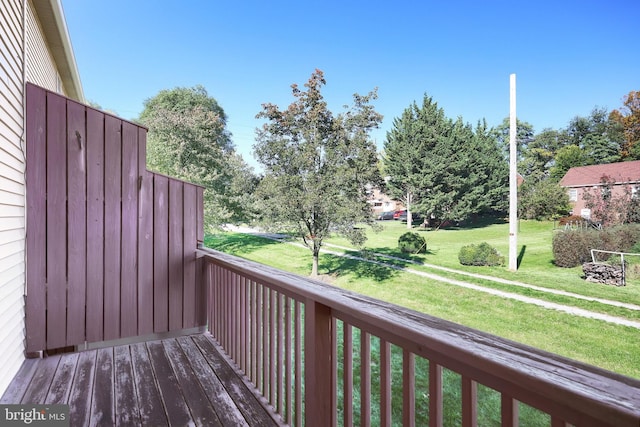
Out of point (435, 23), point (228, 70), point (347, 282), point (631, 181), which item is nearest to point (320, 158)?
point (347, 282)

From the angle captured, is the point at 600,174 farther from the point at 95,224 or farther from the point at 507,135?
the point at 95,224

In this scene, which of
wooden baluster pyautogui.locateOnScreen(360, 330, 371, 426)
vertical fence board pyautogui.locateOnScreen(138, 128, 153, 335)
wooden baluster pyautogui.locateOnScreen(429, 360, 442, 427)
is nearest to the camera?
wooden baluster pyautogui.locateOnScreen(429, 360, 442, 427)

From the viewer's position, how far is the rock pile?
33.3 ft

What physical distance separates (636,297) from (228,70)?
23.0m

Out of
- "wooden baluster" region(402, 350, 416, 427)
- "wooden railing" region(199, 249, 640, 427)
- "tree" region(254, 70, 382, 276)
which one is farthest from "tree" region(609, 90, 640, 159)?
"wooden baluster" region(402, 350, 416, 427)

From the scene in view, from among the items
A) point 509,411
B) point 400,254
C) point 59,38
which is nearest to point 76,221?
point 59,38

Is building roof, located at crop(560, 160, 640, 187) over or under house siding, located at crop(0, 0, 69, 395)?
over

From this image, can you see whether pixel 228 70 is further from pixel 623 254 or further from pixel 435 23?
pixel 623 254

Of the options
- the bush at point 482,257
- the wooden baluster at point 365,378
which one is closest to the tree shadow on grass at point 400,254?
the bush at point 482,257

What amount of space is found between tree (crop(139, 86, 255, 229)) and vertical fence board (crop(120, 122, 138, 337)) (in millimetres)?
8168

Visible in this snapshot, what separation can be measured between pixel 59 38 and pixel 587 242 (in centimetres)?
1412

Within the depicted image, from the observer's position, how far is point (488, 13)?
22359 mm

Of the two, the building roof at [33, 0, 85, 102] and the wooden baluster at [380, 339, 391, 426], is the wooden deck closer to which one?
the wooden baluster at [380, 339, 391, 426]

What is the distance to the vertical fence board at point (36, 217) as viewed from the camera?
242 cm
